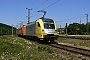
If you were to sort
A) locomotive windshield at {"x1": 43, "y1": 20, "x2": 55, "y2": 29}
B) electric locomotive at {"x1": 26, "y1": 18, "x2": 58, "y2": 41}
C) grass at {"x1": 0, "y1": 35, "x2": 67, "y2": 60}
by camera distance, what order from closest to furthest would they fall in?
grass at {"x1": 0, "y1": 35, "x2": 67, "y2": 60}, electric locomotive at {"x1": 26, "y1": 18, "x2": 58, "y2": 41}, locomotive windshield at {"x1": 43, "y1": 20, "x2": 55, "y2": 29}

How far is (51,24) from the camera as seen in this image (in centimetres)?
2667

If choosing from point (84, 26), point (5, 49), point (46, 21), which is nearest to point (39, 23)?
point (46, 21)

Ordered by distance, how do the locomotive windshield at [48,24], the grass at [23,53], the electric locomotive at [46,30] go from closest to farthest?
1. the grass at [23,53]
2. the electric locomotive at [46,30]
3. the locomotive windshield at [48,24]

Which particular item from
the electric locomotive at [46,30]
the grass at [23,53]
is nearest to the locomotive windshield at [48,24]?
the electric locomotive at [46,30]

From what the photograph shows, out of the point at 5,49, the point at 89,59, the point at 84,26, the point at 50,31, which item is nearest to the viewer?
the point at 89,59

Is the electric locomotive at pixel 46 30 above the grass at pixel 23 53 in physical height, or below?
above

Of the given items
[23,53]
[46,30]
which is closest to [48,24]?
[46,30]

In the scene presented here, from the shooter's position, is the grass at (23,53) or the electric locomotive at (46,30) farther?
the electric locomotive at (46,30)

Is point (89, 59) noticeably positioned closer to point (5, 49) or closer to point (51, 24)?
point (5, 49)

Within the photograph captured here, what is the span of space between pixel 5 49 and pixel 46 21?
40.4ft

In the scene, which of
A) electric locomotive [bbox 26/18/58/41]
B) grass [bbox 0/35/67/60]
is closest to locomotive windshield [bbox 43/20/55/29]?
electric locomotive [bbox 26/18/58/41]

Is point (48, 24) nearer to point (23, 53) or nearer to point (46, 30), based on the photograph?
point (46, 30)

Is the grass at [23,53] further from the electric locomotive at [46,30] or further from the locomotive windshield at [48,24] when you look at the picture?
the locomotive windshield at [48,24]

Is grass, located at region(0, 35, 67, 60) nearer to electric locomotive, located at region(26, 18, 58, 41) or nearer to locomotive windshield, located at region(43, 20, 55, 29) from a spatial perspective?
electric locomotive, located at region(26, 18, 58, 41)
